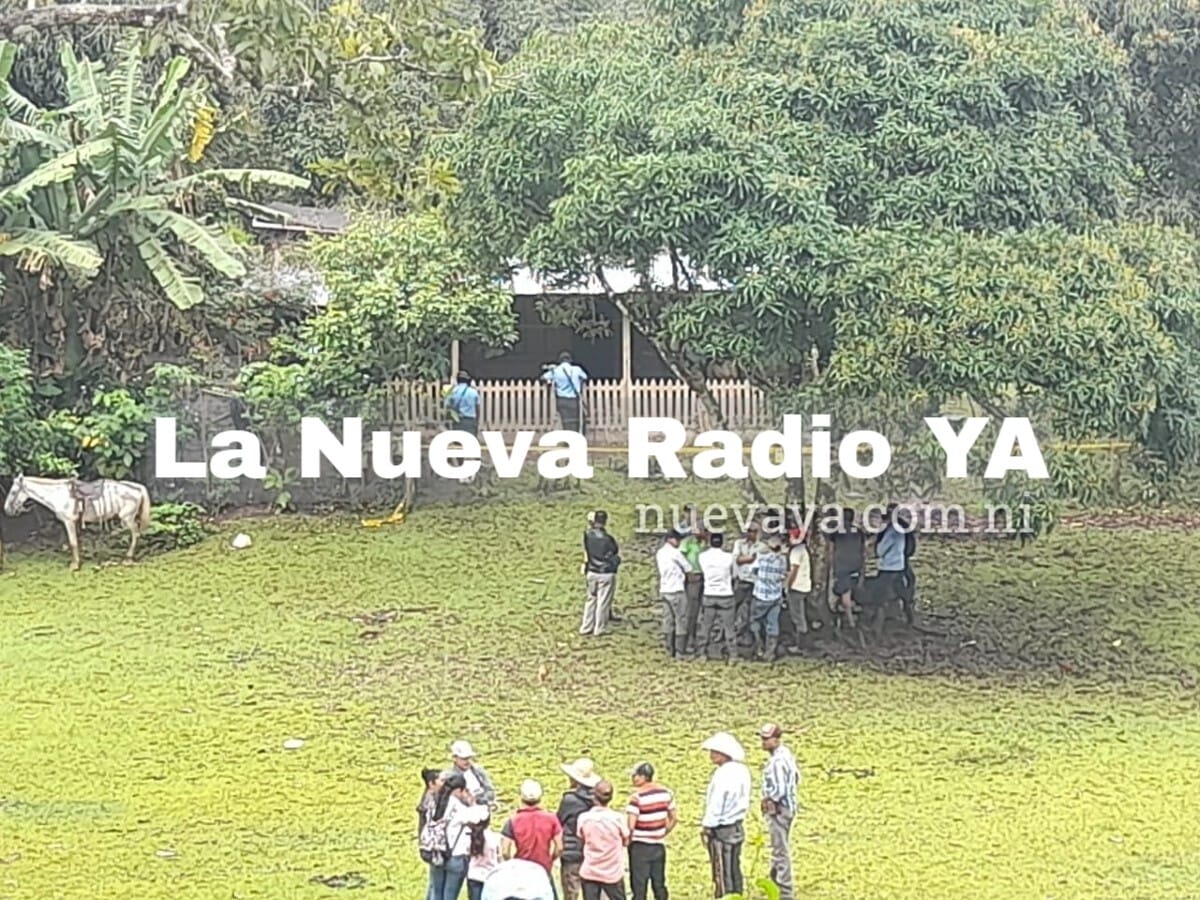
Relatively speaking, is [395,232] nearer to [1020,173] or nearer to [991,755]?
[1020,173]

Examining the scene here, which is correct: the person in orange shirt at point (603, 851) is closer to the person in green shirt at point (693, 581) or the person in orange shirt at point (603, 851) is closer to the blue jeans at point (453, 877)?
the blue jeans at point (453, 877)

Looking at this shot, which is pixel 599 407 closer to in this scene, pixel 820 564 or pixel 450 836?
pixel 820 564

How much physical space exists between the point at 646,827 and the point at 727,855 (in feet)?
2.05

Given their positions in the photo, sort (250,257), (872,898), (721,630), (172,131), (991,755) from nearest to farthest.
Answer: (872,898) < (991,755) < (721,630) < (172,131) < (250,257)

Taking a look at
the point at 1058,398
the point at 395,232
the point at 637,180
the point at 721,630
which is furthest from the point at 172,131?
the point at 1058,398

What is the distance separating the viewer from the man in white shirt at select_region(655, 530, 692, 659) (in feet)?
53.0

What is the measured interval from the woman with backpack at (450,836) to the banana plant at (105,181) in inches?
439

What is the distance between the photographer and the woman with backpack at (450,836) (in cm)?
938

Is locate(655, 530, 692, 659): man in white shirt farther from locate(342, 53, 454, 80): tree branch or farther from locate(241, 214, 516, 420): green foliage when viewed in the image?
locate(342, 53, 454, 80): tree branch

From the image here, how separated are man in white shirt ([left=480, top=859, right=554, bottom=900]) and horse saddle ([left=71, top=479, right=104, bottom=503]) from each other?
13.1m

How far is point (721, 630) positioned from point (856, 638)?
1.40 metres

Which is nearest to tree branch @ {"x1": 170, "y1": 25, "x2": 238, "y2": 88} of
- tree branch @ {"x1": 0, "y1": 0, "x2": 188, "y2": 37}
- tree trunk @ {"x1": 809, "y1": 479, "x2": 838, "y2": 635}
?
tree branch @ {"x1": 0, "y1": 0, "x2": 188, "y2": 37}

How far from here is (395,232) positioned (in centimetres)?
2180

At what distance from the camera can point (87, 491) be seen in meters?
20.4
